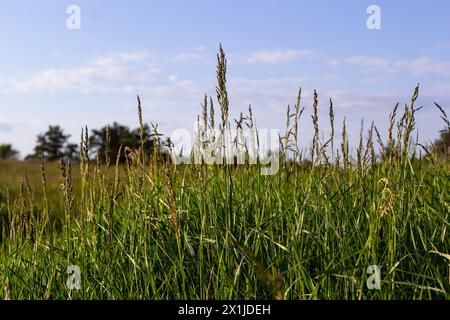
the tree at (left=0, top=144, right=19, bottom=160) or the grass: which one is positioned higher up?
the tree at (left=0, top=144, right=19, bottom=160)

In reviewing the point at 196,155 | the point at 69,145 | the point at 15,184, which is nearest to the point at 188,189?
the point at 196,155

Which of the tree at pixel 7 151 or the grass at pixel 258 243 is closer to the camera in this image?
the grass at pixel 258 243

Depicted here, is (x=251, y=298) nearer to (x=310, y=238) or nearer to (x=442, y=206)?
(x=310, y=238)

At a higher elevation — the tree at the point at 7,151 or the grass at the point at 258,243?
the tree at the point at 7,151

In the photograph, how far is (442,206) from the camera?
4.01 m

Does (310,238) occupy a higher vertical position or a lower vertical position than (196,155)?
lower

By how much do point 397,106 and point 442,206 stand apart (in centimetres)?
86

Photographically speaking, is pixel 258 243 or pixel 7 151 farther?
pixel 7 151

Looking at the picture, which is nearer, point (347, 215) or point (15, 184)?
point (347, 215)

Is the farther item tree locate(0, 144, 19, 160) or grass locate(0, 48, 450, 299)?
tree locate(0, 144, 19, 160)
